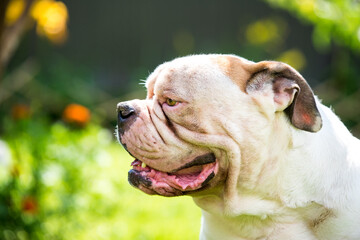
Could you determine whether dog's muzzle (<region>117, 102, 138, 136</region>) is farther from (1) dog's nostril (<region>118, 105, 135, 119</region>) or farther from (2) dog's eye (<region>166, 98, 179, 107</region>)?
(2) dog's eye (<region>166, 98, 179, 107</region>)

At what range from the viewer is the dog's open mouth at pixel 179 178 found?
111 inches

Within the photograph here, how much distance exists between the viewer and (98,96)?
32.7 ft

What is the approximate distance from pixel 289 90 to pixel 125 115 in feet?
2.66

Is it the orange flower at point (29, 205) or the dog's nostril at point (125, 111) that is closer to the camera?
the dog's nostril at point (125, 111)

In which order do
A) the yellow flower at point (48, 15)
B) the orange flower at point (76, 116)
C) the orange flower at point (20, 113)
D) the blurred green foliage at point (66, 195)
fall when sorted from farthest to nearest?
1. the yellow flower at point (48, 15)
2. the orange flower at point (76, 116)
3. the orange flower at point (20, 113)
4. the blurred green foliage at point (66, 195)

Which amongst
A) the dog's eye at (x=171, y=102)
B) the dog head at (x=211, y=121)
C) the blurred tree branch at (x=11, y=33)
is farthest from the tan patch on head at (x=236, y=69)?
the blurred tree branch at (x=11, y=33)

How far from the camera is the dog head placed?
2.78 m

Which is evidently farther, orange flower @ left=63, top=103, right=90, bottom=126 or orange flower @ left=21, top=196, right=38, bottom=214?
orange flower @ left=63, top=103, right=90, bottom=126

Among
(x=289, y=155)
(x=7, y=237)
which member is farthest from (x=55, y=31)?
(x=289, y=155)

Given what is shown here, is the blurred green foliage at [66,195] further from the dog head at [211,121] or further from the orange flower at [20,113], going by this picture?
the dog head at [211,121]

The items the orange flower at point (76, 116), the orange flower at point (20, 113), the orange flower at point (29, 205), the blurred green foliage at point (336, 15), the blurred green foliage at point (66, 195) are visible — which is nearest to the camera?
the blurred green foliage at point (336, 15)

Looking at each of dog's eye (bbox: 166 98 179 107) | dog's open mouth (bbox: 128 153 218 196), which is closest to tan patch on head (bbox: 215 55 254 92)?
dog's eye (bbox: 166 98 179 107)

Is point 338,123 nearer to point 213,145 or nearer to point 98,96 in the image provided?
point 213,145

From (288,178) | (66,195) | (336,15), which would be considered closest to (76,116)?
(66,195)
